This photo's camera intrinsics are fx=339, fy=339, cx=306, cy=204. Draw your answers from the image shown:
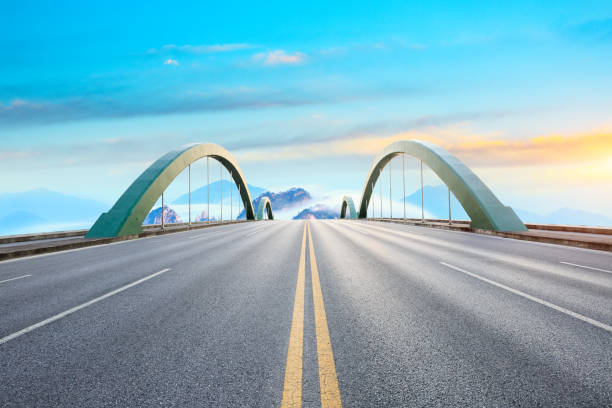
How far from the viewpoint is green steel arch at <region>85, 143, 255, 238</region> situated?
1880 cm

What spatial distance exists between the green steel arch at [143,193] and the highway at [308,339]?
479 inches

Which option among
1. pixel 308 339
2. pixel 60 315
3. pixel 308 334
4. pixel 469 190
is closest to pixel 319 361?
pixel 308 339

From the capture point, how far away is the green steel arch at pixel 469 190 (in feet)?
64.5

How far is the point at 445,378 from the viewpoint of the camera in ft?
9.42

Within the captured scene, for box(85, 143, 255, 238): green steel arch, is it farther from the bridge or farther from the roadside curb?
the bridge

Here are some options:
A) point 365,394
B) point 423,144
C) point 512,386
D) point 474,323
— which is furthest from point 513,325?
point 423,144

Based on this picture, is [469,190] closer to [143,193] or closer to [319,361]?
[143,193]

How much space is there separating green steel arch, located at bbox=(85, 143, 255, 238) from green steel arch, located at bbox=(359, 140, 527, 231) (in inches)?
813

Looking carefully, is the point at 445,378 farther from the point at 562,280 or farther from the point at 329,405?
the point at 562,280

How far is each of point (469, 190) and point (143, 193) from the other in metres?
21.6

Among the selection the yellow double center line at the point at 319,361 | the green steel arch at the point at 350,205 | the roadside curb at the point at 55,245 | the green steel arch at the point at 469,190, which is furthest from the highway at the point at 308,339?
the green steel arch at the point at 350,205

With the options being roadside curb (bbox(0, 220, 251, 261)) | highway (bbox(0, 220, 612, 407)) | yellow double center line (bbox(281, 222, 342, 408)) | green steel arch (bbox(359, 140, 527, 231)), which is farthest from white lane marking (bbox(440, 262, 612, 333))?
green steel arch (bbox(359, 140, 527, 231))

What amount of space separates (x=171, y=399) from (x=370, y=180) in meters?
53.8

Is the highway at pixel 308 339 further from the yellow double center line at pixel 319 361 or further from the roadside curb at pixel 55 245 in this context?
the roadside curb at pixel 55 245
